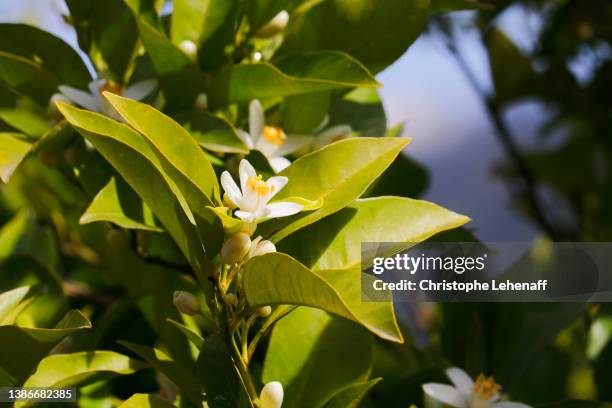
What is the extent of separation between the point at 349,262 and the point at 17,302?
14.2 inches

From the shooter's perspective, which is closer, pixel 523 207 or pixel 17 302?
pixel 17 302

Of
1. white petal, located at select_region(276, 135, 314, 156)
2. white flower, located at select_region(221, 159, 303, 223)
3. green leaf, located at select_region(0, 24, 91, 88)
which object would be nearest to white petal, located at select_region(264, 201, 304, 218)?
white flower, located at select_region(221, 159, 303, 223)

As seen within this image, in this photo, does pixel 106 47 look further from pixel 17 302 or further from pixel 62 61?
pixel 17 302

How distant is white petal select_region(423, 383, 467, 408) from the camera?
872 mm

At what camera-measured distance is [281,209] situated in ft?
2.38

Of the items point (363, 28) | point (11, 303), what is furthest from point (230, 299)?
point (363, 28)

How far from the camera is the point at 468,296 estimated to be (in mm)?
991

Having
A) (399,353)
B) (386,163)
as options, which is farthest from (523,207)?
(386,163)

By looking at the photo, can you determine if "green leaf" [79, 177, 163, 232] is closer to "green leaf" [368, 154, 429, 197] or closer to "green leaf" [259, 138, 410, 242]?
"green leaf" [259, 138, 410, 242]

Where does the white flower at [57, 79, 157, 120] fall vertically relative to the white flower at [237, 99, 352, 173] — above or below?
below

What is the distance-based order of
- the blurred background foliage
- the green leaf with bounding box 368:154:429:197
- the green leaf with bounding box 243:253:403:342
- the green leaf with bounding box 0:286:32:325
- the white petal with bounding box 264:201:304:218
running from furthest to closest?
the green leaf with bounding box 368:154:429:197, the blurred background foliage, the green leaf with bounding box 0:286:32:325, the white petal with bounding box 264:201:304:218, the green leaf with bounding box 243:253:403:342

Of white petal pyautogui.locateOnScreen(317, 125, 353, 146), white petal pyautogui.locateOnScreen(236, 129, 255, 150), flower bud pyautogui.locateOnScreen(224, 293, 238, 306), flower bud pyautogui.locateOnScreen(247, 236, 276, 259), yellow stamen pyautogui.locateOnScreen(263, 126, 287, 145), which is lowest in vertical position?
flower bud pyautogui.locateOnScreen(224, 293, 238, 306)

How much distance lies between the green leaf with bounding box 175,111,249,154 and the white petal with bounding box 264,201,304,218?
0.14 meters

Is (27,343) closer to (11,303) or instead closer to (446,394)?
(11,303)
